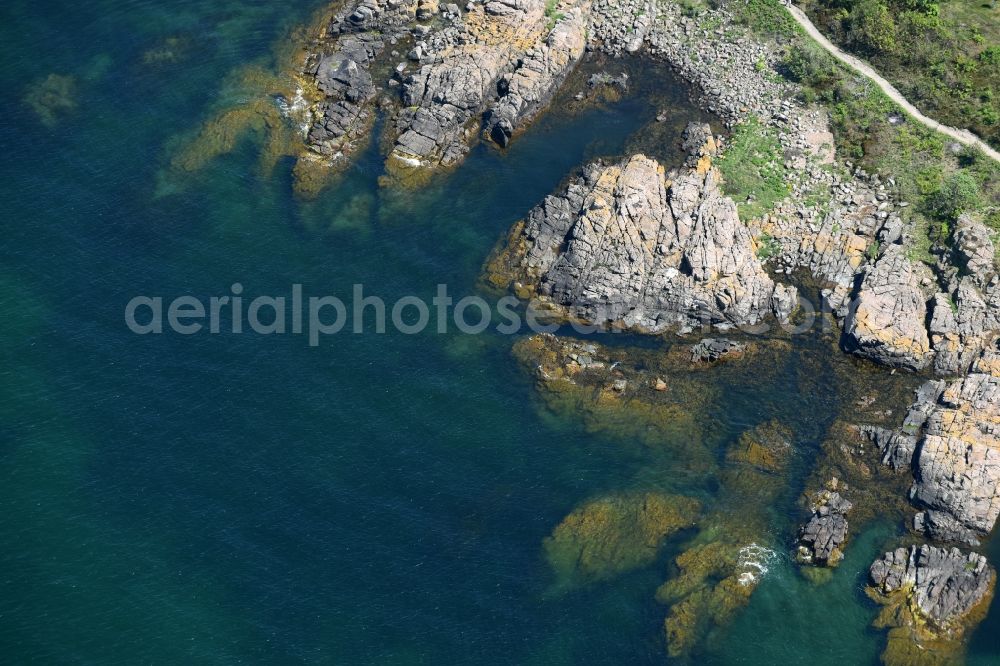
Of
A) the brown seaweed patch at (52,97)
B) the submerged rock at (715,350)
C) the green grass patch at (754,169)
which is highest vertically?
the green grass patch at (754,169)

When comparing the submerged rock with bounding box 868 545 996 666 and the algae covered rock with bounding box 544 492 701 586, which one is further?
the algae covered rock with bounding box 544 492 701 586

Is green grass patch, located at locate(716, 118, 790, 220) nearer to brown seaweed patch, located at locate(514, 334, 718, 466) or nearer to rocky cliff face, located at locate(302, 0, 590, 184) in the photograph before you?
brown seaweed patch, located at locate(514, 334, 718, 466)

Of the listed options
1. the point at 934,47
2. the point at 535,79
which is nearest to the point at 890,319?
the point at 934,47

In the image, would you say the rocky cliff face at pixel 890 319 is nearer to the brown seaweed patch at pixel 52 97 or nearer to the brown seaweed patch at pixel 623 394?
the brown seaweed patch at pixel 623 394

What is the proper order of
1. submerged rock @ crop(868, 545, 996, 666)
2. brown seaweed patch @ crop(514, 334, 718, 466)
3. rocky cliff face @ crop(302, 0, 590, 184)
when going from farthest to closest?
rocky cliff face @ crop(302, 0, 590, 184) < brown seaweed patch @ crop(514, 334, 718, 466) < submerged rock @ crop(868, 545, 996, 666)

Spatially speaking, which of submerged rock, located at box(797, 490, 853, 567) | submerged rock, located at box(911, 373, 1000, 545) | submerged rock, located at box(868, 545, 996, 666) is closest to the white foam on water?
submerged rock, located at box(797, 490, 853, 567)

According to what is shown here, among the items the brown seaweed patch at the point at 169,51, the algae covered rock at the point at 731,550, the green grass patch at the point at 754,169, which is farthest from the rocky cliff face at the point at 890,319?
the brown seaweed patch at the point at 169,51
